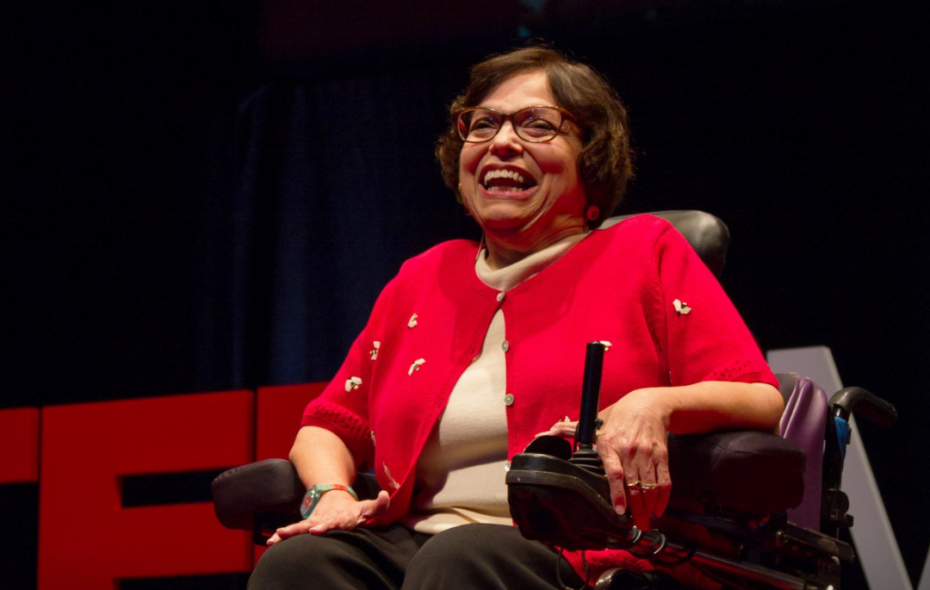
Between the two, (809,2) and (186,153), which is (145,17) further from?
(809,2)

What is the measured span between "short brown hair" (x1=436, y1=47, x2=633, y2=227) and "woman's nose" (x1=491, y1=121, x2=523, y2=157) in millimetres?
99

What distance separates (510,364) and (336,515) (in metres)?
0.35

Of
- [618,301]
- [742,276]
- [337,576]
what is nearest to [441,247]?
[618,301]

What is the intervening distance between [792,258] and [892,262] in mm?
246

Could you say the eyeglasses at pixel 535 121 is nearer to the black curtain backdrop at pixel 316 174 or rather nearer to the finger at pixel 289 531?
the finger at pixel 289 531

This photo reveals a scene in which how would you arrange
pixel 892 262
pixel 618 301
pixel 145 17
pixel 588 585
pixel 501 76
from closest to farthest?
pixel 588 585 → pixel 618 301 → pixel 501 76 → pixel 892 262 → pixel 145 17

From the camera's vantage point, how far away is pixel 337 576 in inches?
53.6

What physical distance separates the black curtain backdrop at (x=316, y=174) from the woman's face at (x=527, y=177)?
1065mm

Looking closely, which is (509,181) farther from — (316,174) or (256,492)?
(316,174)

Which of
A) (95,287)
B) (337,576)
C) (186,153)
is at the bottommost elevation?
(337,576)

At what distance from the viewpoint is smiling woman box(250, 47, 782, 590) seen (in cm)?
126

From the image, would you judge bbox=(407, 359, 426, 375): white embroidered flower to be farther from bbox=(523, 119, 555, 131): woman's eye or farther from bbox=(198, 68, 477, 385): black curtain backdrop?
bbox=(198, 68, 477, 385): black curtain backdrop

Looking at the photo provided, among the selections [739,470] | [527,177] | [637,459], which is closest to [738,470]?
[739,470]

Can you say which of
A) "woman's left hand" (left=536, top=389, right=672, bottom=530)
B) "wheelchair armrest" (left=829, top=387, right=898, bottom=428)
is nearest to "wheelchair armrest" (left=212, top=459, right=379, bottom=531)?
"woman's left hand" (left=536, top=389, right=672, bottom=530)
